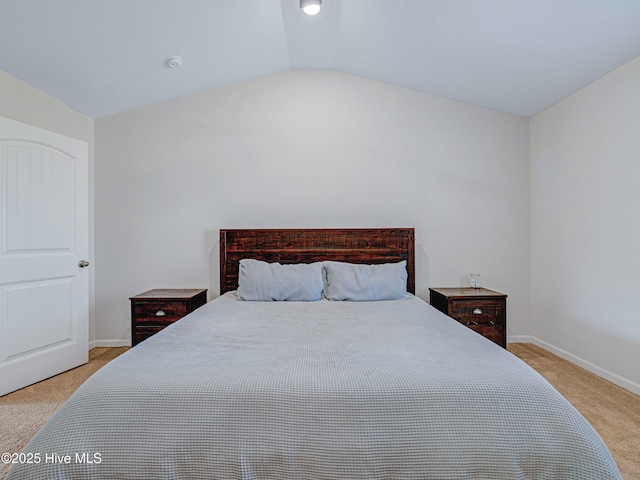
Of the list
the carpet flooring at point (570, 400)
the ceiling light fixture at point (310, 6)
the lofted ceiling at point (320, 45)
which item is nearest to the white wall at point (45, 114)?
the lofted ceiling at point (320, 45)

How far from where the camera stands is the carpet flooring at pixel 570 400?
74.5 inches

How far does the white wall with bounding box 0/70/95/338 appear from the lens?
2.73 meters

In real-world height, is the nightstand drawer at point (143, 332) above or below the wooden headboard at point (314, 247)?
below

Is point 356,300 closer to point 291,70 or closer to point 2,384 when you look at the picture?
point 291,70

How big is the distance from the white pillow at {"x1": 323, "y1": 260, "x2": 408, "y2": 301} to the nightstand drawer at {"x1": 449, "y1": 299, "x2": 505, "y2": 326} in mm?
463

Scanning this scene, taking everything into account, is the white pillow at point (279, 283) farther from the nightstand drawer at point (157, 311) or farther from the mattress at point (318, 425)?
the mattress at point (318, 425)

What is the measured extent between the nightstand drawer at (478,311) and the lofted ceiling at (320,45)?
1875 millimetres

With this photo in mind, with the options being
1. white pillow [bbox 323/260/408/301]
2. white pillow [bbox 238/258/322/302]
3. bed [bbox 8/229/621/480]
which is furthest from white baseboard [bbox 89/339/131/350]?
bed [bbox 8/229/621/480]

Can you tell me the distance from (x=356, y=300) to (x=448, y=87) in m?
2.17

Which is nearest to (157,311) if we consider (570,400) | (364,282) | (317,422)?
(364,282)

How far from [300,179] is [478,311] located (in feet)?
6.62

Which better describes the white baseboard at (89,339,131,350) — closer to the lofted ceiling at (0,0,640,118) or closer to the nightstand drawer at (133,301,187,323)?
the nightstand drawer at (133,301,187,323)

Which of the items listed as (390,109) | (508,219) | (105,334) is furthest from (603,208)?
(105,334)

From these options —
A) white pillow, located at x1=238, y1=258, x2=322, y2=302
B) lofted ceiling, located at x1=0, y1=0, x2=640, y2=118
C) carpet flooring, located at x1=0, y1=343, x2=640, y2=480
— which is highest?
Answer: lofted ceiling, located at x1=0, y1=0, x2=640, y2=118
